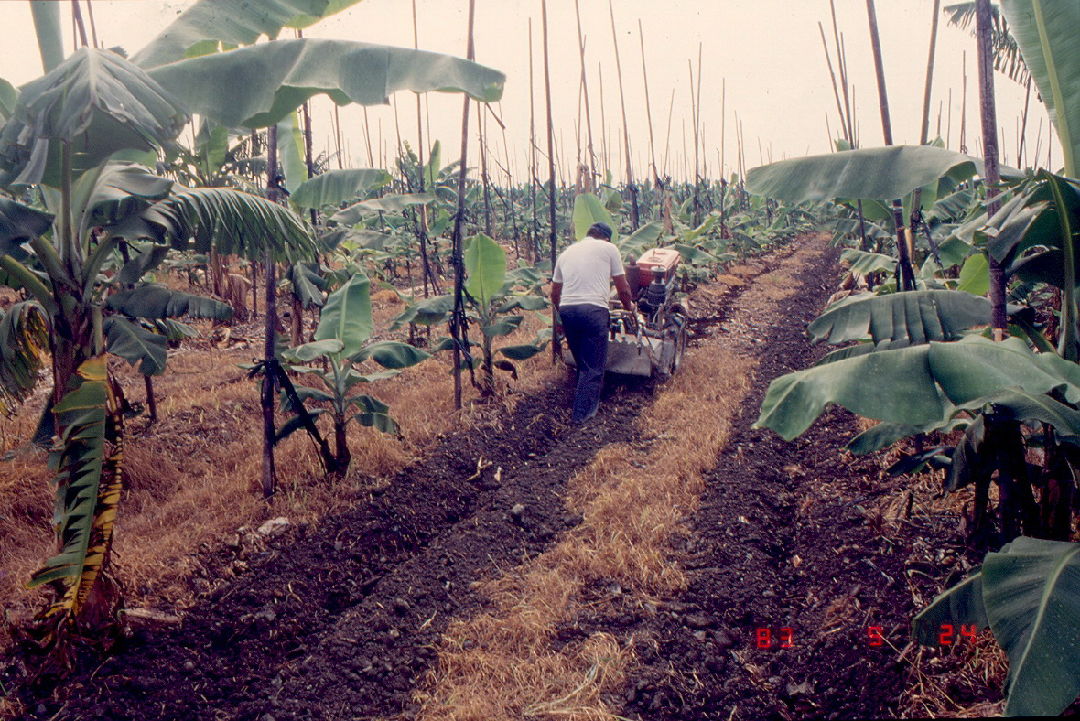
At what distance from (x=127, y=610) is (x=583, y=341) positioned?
4.76 meters

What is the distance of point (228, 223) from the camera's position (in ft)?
13.3

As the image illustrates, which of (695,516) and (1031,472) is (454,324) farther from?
(1031,472)

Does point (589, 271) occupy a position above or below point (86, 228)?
below

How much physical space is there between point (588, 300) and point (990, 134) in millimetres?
4076

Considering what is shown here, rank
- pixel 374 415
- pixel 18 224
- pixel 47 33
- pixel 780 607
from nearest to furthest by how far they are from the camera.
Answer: pixel 18 224, pixel 47 33, pixel 780 607, pixel 374 415

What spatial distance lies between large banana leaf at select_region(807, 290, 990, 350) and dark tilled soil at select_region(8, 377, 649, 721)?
2.34m

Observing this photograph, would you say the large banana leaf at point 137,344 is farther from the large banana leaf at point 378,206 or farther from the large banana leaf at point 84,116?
the large banana leaf at point 378,206

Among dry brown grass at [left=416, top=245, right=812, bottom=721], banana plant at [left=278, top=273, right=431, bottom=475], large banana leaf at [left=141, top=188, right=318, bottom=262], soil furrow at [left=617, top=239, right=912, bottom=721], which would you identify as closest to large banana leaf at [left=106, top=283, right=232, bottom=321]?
large banana leaf at [left=141, top=188, right=318, bottom=262]

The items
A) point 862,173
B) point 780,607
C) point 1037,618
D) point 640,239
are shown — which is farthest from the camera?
point 640,239

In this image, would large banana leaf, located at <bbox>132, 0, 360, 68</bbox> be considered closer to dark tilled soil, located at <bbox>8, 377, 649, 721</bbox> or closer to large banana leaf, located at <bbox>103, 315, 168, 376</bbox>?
large banana leaf, located at <bbox>103, 315, 168, 376</bbox>

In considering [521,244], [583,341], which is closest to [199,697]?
[583,341]
